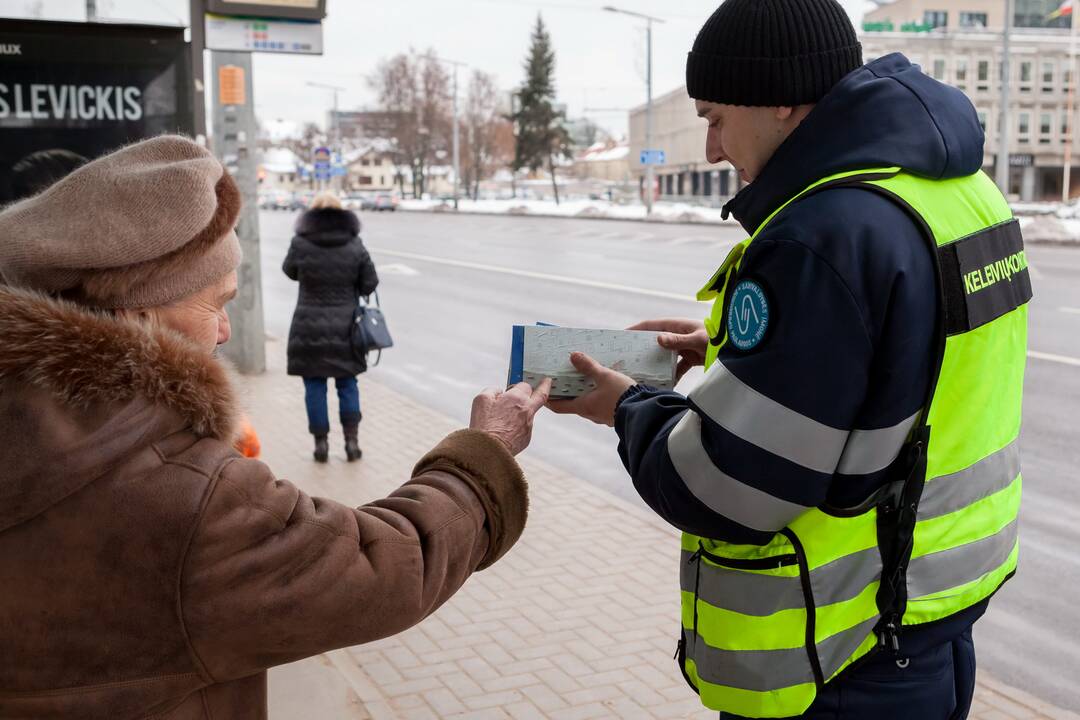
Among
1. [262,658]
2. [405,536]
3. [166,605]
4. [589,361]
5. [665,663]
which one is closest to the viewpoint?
[166,605]

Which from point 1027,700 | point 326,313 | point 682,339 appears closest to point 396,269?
point 326,313

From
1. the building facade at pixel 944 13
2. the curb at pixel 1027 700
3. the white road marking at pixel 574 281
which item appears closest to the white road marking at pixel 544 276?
the white road marking at pixel 574 281

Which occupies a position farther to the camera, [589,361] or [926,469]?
[589,361]

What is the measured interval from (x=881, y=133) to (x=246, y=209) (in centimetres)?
1010

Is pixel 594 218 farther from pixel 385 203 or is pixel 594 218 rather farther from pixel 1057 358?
pixel 1057 358

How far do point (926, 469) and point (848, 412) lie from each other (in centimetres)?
20

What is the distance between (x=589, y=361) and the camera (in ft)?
7.94

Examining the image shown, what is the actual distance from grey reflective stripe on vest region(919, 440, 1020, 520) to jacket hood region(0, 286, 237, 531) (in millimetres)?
1186

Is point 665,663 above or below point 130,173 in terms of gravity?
below

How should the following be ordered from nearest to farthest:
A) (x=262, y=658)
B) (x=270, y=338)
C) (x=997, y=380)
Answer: (x=262, y=658) < (x=997, y=380) < (x=270, y=338)

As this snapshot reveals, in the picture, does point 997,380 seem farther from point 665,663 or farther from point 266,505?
point 665,663

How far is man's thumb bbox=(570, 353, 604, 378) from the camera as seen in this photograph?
2.41 m

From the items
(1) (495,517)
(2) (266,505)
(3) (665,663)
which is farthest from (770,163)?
(3) (665,663)

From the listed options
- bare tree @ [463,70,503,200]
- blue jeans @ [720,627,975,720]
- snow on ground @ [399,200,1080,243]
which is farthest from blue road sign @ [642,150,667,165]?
blue jeans @ [720,627,975,720]
